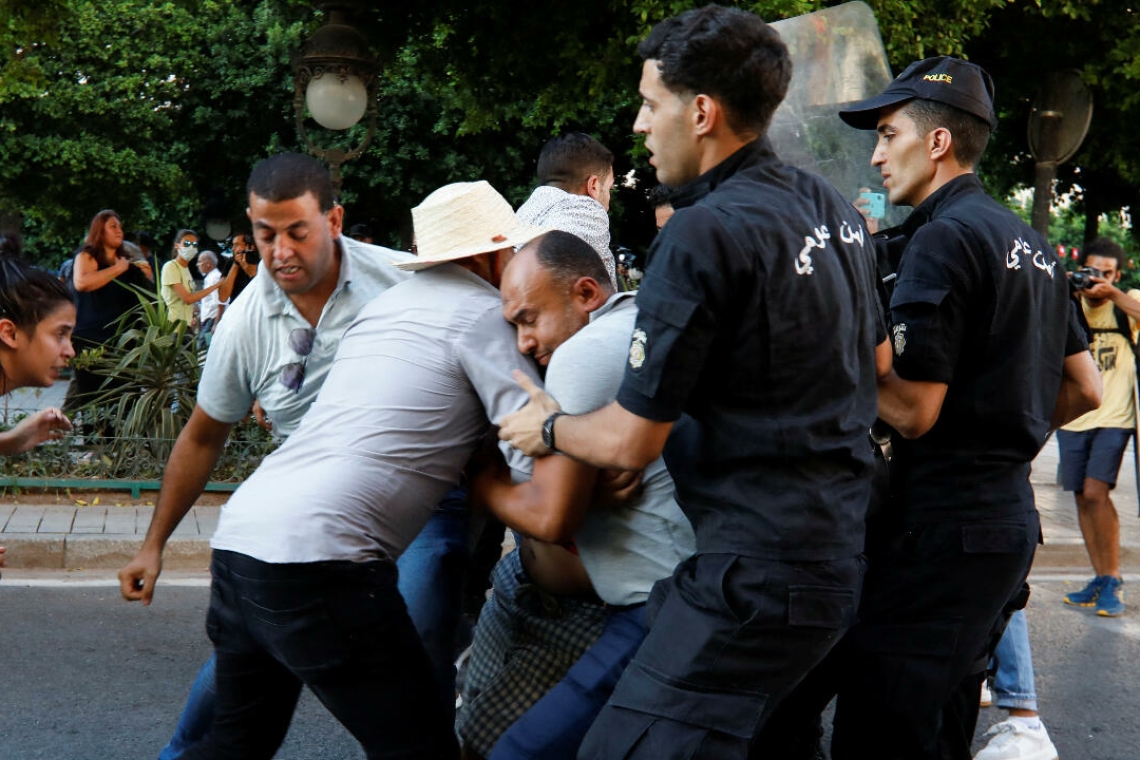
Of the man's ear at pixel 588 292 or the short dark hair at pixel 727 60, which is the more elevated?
the short dark hair at pixel 727 60

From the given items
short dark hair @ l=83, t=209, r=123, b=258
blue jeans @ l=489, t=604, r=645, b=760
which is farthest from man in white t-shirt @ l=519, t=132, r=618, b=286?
short dark hair @ l=83, t=209, r=123, b=258

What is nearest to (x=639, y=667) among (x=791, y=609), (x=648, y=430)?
(x=791, y=609)

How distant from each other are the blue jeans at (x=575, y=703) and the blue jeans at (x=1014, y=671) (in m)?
2.23

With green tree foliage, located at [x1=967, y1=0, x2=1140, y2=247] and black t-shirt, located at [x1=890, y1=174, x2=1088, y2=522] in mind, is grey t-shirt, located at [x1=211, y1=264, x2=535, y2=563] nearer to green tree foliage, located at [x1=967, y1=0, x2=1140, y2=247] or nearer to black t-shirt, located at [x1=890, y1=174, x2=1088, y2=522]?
black t-shirt, located at [x1=890, y1=174, x2=1088, y2=522]

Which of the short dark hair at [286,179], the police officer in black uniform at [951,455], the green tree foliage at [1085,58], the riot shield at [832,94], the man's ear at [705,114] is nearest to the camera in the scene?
the man's ear at [705,114]

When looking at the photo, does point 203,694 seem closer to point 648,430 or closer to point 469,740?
point 469,740

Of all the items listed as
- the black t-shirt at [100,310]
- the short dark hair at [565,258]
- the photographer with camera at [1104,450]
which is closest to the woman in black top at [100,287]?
the black t-shirt at [100,310]

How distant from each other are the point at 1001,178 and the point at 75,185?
800 inches

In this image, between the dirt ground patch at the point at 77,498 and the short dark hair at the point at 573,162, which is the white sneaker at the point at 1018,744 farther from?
the dirt ground patch at the point at 77,498

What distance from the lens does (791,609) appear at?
2.30 metres

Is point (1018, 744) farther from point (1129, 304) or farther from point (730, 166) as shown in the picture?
point (730, 166)

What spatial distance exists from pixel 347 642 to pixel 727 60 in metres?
1.37

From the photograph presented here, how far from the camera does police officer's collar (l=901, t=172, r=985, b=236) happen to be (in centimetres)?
319

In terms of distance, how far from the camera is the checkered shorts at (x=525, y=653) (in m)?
2.97
